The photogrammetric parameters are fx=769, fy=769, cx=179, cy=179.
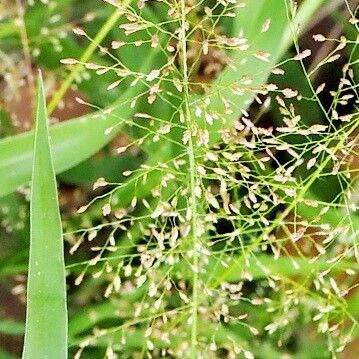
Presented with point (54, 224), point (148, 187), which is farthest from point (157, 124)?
point (54, 224)

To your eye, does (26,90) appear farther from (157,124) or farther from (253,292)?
(253,292)

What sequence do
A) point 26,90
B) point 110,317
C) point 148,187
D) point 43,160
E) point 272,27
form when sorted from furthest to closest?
point 26,90 < point 110,317 < point 148,187 < point 272,27 < point 43,160

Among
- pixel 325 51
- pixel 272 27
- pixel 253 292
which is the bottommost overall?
pixel 253 292

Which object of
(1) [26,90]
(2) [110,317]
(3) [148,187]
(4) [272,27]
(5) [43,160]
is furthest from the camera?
(1) [26,90]

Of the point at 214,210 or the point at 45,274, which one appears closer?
the point at 45,274

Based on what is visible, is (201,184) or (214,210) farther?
(214,210)
